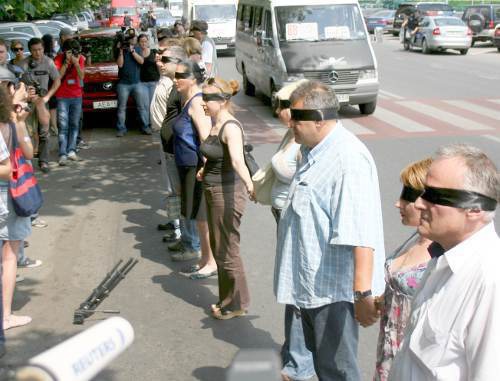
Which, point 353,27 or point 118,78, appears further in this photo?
point 353,27

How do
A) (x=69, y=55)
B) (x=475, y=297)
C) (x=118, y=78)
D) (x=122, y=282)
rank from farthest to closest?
(x=118, y=78), (x=69, y=55), (x=122, y=282), (x=475, y=297)

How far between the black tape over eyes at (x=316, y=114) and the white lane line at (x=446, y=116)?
10.3 meters

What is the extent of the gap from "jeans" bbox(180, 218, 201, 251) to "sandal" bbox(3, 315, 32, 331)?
6.10ft

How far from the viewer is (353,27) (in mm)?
15359

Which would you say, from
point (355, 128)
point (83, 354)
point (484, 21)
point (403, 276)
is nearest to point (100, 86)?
point (355, 128)


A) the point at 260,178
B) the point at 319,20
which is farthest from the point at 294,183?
the point at 319,20

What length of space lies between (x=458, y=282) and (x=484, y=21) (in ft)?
108

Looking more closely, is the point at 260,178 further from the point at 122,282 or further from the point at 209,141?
the point at 122,282

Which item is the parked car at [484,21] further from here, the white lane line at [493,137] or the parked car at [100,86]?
the parked car at [100,86]

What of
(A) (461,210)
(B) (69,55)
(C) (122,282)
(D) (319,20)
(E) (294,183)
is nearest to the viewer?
(A) (461,210)

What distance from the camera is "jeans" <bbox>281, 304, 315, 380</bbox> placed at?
14.4 ft

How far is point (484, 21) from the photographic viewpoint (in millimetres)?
32750

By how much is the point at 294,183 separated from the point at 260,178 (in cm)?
128

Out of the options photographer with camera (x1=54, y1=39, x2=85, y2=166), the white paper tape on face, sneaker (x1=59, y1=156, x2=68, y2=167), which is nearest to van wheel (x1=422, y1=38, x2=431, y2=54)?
photographer with camera (x1=54, y1=39, x2=85, y2=166)
